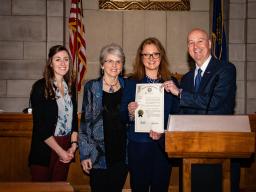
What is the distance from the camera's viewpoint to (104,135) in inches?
152

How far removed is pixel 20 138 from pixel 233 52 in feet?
15.1

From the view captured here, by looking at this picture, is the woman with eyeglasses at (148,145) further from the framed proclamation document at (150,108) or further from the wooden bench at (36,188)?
the wooden bench at (36,188)

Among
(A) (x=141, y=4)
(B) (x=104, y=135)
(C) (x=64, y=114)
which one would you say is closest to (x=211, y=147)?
(B) (x=104, y=135)

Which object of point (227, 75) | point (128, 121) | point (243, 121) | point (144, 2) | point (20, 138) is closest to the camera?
point (243, 121)

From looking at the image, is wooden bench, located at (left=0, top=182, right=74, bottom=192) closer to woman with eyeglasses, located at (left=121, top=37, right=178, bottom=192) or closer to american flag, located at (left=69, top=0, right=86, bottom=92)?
woman with eyeglasses, located at (left=121, top=37, right=178, bottom=192)

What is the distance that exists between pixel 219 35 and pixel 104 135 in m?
4.45

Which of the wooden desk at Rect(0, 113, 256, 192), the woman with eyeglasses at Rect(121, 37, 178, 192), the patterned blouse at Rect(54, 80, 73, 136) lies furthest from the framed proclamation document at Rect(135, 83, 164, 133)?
the wooden desk at Rect(0, 113, 256, 192)

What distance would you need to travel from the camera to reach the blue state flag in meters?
7.58

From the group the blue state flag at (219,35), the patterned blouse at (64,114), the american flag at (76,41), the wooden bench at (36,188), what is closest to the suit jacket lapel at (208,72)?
the patterned blouse at (64,114)

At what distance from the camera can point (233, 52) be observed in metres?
8.14

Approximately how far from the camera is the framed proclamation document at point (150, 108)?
143 inches

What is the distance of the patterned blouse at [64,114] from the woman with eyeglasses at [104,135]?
148 millimetres

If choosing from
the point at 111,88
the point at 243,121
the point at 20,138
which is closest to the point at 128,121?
the point at 111,88

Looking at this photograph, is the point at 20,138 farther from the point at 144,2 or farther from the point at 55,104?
the point at 144,2
